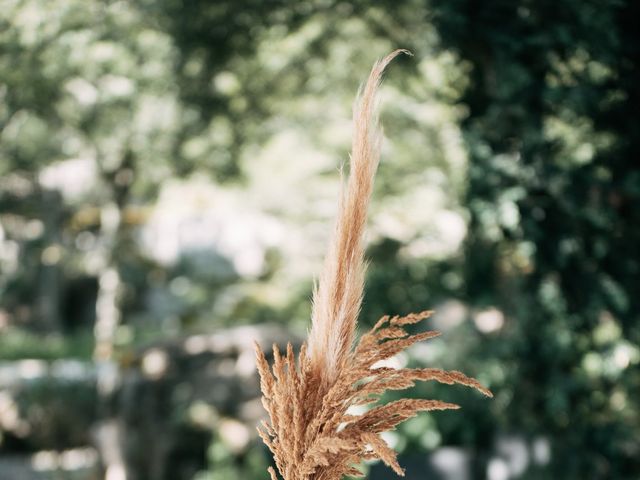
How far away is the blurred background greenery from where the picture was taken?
331cm

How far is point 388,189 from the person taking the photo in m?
6.18

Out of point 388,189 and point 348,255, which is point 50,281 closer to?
point 388,189

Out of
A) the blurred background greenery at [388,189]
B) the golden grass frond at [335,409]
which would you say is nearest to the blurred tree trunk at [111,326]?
the blurred background greenery at [388,189]

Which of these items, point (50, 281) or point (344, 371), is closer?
point (344, 371)

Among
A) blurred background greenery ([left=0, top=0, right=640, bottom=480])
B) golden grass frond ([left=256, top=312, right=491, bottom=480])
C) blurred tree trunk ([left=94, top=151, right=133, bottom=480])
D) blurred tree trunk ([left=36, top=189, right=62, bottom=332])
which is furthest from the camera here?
blurred tree trunk ([left=36, top=189, right=62, bottom=332])

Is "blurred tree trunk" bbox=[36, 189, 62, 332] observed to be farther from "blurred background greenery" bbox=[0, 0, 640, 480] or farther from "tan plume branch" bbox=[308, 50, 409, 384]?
"tan plume branch" bbox=[308, 50, 409, 384]

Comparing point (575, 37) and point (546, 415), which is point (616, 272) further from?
point (575, 37)

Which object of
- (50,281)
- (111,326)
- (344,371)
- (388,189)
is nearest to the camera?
(344,371)

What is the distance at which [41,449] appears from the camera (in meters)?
8.98

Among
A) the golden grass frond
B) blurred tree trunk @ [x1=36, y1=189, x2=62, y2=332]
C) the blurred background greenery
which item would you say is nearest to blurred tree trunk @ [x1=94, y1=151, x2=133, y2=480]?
the blurred background greenery

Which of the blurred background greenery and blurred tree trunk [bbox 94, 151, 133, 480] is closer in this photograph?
the blurred background greenery

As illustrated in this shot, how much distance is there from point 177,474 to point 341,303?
20.4ft

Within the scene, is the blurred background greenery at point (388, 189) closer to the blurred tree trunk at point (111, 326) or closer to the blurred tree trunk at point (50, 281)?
the blurred tree trunk at point (111, 326)

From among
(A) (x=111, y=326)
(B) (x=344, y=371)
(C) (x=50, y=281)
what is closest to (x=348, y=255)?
(B) (x=344, y=371)
